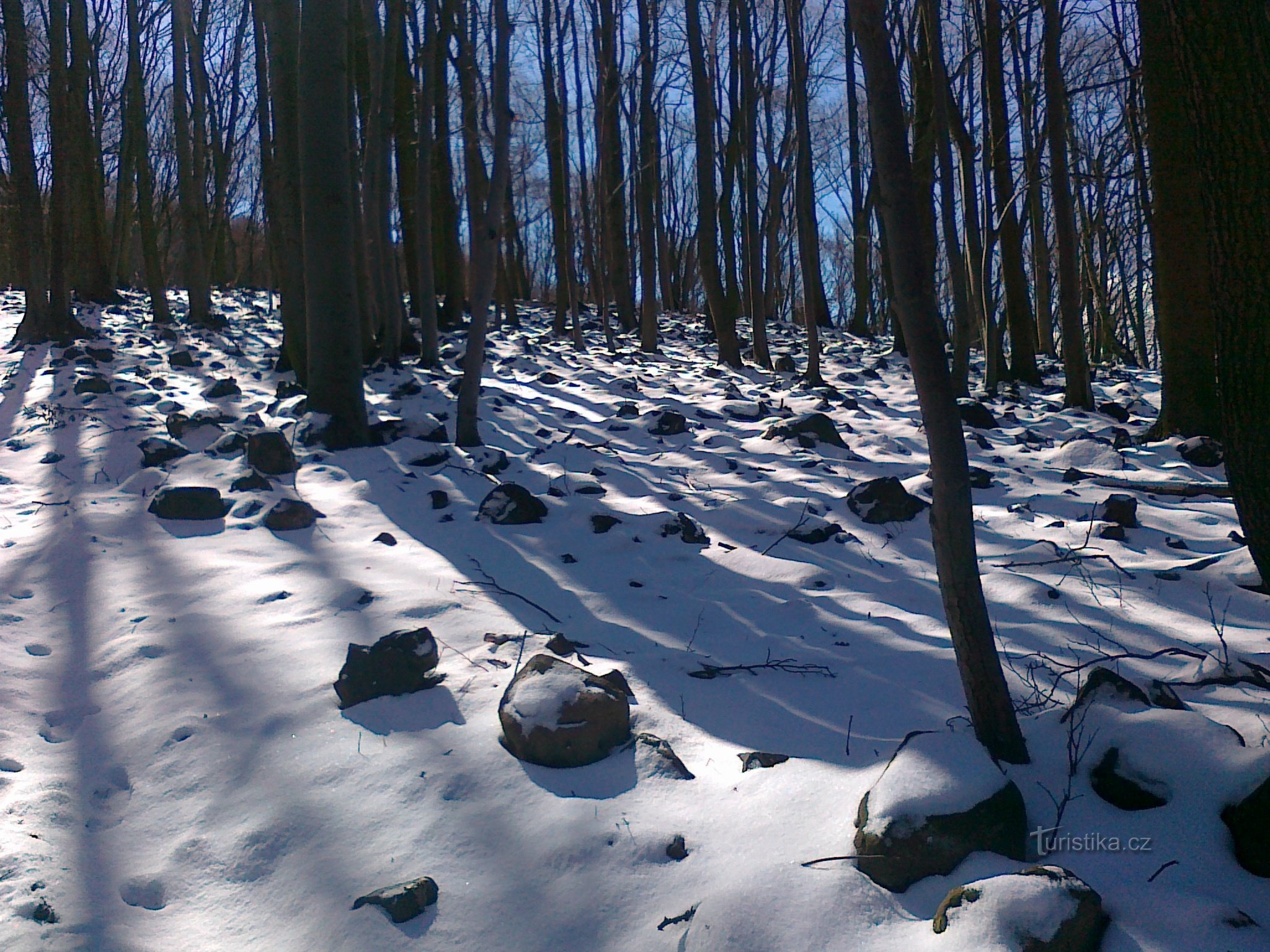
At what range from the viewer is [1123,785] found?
1992 mm

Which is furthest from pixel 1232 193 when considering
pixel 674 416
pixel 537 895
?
pixel 674 416

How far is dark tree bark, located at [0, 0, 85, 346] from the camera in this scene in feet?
32.1

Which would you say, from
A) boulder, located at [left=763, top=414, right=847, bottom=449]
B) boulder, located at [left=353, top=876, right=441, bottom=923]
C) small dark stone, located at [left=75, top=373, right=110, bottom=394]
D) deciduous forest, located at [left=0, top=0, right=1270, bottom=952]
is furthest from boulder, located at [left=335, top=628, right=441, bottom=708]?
small dark stone, located at [left=75, top=373, right=110, bottom=394]

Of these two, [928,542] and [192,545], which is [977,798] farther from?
[192,545]

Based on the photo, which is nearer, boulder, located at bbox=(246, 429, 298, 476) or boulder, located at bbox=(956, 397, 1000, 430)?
boulder, located at bbox=(246, 429, 298, 476)

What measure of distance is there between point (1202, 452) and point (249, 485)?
6.01 metres

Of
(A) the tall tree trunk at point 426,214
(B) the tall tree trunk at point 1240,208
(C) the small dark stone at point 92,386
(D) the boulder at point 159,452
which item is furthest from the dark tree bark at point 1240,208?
(C) the small dark stone at point 92,386

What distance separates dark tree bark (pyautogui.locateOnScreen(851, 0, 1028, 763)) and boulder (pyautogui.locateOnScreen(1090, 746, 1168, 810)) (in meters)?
0.17

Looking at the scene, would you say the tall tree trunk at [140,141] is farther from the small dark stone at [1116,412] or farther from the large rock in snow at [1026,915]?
the large rock in snow at [1026,915]

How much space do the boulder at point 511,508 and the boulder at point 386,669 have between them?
69.3 inches

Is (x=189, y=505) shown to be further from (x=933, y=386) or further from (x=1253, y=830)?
(x=1253, y=830)

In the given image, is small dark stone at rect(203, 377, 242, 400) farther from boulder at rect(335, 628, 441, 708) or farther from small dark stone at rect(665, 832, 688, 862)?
small dark stone at rect(665, 832, 688, 862)

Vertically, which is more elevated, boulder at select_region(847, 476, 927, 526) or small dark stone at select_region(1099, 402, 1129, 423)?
small dark stone at select_region(1099, 402, 1129, 423)

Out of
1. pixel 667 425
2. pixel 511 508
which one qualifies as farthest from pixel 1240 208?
pixel 667 425
